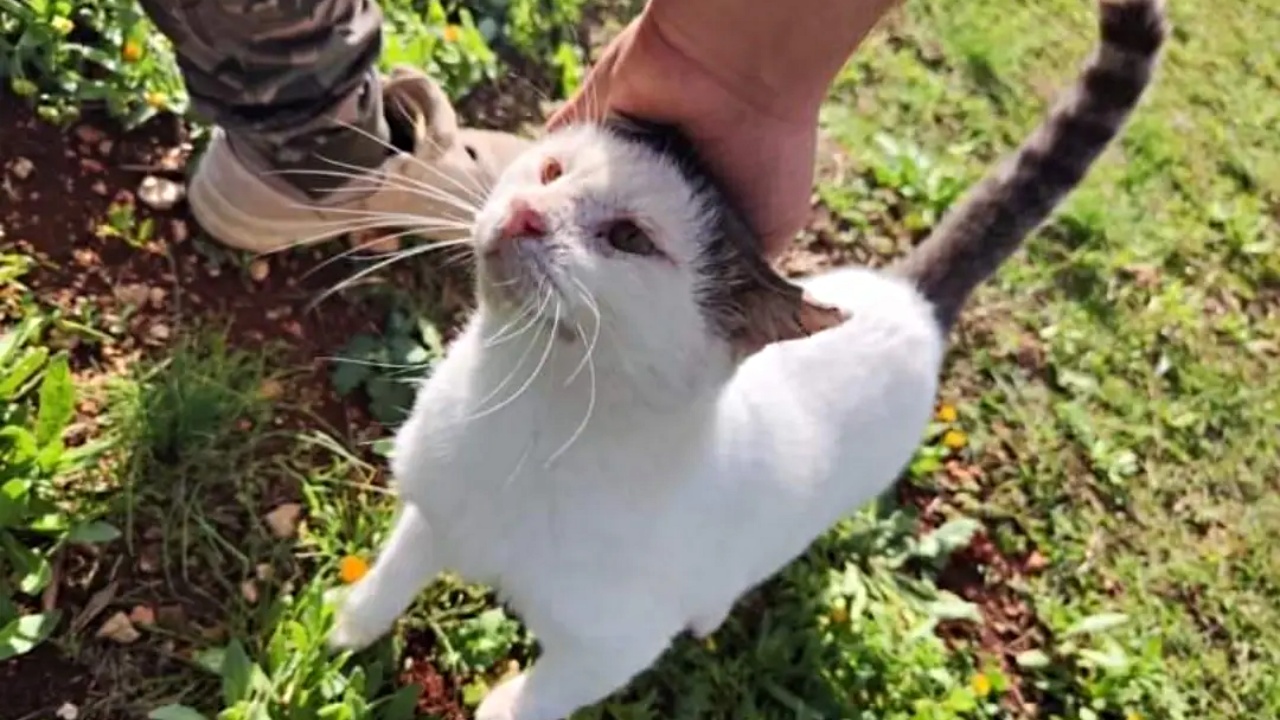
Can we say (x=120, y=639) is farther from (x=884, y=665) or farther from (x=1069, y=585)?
(x=1069, y=585)

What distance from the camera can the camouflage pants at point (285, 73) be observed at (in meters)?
1.82

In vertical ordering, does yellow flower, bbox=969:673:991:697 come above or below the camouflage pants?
below

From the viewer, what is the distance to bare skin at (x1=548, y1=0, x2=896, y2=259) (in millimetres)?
1505

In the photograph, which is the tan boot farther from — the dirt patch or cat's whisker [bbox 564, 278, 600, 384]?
the dirt patch

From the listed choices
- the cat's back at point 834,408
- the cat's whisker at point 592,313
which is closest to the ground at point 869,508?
the cat's back at point 834,408

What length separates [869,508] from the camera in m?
2.38

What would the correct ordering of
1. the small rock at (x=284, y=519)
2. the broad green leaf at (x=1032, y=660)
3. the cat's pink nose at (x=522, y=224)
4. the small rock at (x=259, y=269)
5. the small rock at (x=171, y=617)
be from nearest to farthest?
the cat's pink nose at (x=522, y=224), the small rock at (x=171, y=617), the small rock at (x=284, y=519), the small rock at (x=259, y=269), the broad green leaf at (x=1032, y=660)

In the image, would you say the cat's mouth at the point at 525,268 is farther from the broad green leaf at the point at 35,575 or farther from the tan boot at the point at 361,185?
the broad green leaf at the point at 35,575

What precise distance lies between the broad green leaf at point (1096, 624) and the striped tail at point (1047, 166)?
2.19ft

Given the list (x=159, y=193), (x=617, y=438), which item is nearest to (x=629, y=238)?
(x=617, y=438)

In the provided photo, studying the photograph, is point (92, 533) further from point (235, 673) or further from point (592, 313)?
point (592, 313)

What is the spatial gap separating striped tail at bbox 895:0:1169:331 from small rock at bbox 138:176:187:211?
122 centimetres

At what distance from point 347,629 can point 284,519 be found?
0.79 feet

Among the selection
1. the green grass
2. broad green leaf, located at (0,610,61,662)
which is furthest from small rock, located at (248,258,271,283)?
the green grass
